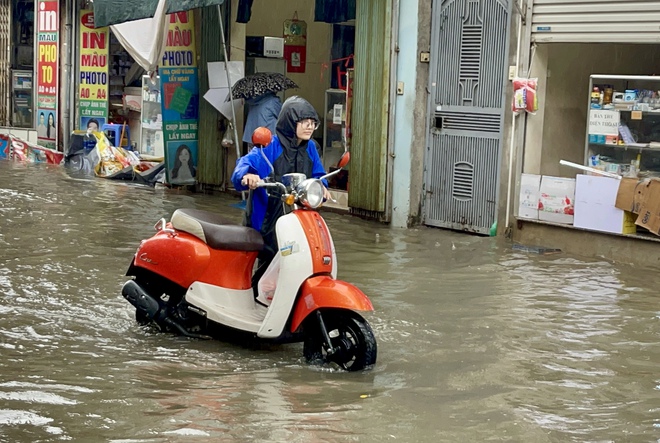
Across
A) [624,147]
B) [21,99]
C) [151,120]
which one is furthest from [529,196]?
[21,99]

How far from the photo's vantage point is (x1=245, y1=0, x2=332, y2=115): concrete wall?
1686cm

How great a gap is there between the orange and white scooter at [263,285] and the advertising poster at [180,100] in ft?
28.4

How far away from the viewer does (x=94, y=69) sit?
18.6 m

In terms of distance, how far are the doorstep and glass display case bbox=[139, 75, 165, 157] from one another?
7.91 metres

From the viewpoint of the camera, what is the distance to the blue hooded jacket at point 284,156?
6.71m

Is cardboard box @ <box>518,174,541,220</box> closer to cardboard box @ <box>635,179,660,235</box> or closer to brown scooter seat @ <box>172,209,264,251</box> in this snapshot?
cardboard box @ <box>635,179,660,235</box>

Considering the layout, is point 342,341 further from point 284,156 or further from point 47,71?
point 47,71

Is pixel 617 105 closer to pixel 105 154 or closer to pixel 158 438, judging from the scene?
pixel 158 438

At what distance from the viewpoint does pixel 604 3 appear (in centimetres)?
1062

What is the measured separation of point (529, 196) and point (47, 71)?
37.2 ft

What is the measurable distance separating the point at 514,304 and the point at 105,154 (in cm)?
1047

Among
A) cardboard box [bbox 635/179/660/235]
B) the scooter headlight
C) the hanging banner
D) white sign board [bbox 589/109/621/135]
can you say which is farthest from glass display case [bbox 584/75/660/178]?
the hanging banner

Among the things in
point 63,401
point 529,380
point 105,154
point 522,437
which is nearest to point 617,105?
point 529,380

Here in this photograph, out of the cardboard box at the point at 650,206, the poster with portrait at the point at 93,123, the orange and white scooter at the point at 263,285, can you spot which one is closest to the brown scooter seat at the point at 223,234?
the orange and white scooter at the point at 263,285
